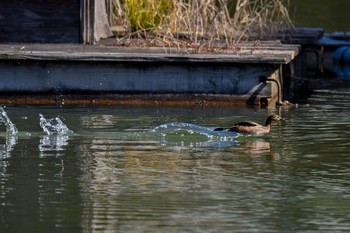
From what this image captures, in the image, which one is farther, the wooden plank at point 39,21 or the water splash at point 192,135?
the wooden plank at point 39,21

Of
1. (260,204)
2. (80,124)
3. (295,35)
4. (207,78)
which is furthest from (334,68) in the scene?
(260,204)

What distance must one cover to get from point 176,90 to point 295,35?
569 centimetres

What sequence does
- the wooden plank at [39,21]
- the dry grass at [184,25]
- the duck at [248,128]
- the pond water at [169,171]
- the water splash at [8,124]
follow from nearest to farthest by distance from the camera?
1. the pond water at [169,171]
2. the duck at [248,128]
3. the water splash at [8,124]
4. the dry grass at [184,25]
5. the wooden plank at [39,21]

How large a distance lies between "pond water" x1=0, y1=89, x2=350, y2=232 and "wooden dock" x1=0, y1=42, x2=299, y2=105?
0.37 metres

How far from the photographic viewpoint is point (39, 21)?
16.7 metres

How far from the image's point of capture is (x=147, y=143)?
11961 millimetres

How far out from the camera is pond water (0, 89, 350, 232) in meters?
8.24

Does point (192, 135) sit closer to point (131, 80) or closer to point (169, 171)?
point (169, 171)

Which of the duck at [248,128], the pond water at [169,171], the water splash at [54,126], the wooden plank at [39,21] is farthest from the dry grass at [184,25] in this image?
the duck at [248,128]

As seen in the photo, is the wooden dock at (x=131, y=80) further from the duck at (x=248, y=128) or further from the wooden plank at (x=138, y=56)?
the duck at (x=248, y=128)

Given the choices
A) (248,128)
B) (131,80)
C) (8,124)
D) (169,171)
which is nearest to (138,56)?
(131,80)

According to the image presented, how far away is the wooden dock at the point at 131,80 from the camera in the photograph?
15039mm

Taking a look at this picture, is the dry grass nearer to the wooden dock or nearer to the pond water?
the wooden dock

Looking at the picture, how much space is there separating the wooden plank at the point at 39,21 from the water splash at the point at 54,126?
141 inches
